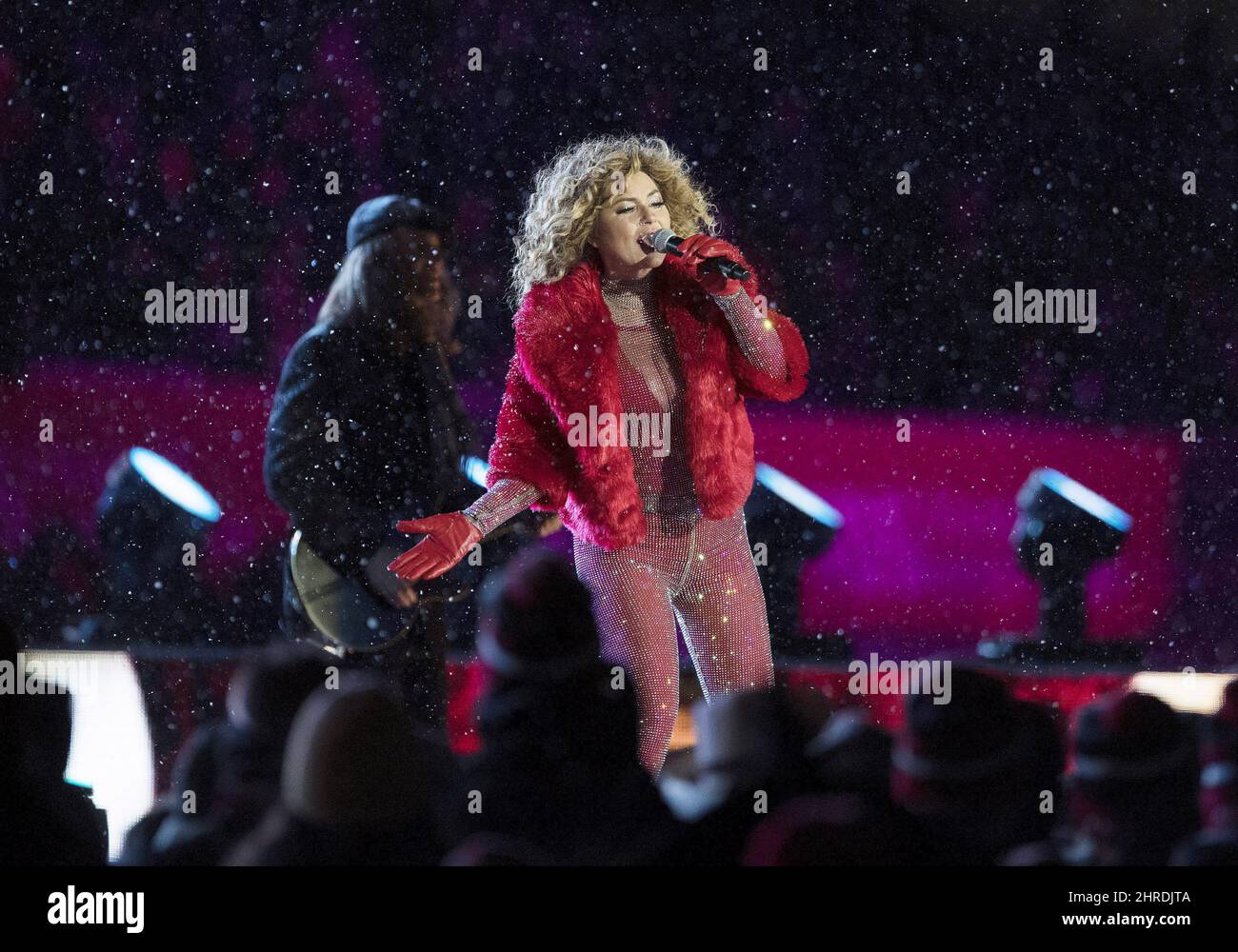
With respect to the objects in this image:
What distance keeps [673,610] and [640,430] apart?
0.35 m

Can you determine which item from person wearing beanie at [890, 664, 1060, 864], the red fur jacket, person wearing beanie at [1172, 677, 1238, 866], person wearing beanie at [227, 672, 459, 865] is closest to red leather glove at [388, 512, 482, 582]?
the red fur jacket

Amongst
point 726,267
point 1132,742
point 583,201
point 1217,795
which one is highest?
point 583,201

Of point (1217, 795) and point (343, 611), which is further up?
point (343, 611)

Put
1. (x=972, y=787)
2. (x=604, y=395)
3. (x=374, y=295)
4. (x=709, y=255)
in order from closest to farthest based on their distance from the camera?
(x=709, y=255) < (x=604, y=395) < (x=972, y=787) < (x=374, y=295)

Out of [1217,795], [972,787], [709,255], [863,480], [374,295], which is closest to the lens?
[709,255]

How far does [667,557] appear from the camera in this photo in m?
2.53

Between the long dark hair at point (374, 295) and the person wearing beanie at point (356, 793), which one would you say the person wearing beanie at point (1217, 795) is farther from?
the long dark hair at point (374, 295)

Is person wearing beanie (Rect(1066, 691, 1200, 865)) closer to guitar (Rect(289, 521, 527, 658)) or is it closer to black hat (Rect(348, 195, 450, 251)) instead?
guitar (Rect(289, 521, 527, 658))

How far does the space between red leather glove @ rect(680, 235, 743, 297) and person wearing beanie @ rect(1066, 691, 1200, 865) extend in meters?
1.25

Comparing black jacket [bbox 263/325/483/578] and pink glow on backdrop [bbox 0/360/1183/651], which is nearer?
black jacket [bbox 263/325/483/578]

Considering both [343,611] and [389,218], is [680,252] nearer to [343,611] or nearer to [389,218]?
[389,218]

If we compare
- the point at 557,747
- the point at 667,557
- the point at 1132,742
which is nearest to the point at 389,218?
the point at 667,557

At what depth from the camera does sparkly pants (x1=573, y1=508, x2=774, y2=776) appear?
2.47 metres

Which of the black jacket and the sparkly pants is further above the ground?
the black jacket
